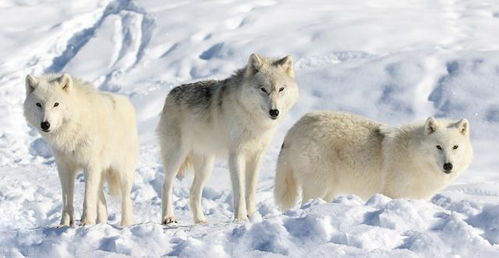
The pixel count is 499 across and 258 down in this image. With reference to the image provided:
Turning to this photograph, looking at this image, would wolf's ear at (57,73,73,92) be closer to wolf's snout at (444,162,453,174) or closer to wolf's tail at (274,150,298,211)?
wolf's tail at (274,150,298,211)

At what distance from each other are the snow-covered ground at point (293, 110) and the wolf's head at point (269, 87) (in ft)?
3.89

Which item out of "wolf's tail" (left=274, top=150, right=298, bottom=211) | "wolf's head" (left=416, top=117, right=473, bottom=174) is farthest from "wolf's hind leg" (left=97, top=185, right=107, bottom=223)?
"wolf's head" (left=416, top=117, right=473, bottom=174)

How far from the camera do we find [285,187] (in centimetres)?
927

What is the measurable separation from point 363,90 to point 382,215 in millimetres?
16174

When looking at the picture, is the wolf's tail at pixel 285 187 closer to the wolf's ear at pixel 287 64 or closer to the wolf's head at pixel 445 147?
the wolf's ear at pixel 287 64

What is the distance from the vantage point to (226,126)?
28.5 ft

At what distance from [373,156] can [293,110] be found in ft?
40.8

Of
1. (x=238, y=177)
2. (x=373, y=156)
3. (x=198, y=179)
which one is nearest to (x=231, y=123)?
(x=238, y=177)

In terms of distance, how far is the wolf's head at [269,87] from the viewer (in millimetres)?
8227

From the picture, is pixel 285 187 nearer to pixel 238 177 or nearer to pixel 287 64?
pixel 238 177

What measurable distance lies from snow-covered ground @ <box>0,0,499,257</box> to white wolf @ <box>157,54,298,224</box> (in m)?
0.91

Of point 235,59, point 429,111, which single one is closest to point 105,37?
point 235,59

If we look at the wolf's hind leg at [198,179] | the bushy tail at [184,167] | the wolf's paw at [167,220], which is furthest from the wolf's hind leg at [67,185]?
the wolf's hind leg at [198,179]

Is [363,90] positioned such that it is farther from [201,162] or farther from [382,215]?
[382,215]
